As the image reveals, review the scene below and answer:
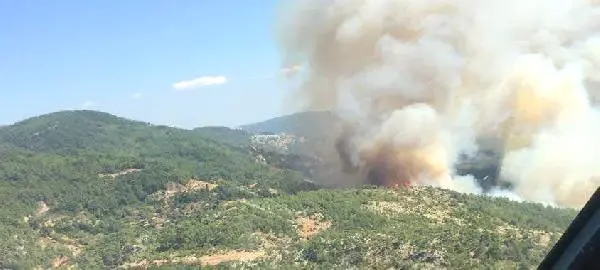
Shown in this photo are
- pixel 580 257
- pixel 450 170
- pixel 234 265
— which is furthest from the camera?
pixel 450 170

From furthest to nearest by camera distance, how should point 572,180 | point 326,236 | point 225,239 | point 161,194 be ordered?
point 161,194, point 572,180, point 225,239, point 326,236

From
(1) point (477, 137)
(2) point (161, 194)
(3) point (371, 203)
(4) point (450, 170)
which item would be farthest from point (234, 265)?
(2) point (161, 194)

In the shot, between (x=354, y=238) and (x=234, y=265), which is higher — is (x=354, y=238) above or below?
above

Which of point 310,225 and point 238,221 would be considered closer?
point 310,225

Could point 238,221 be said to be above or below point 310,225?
below

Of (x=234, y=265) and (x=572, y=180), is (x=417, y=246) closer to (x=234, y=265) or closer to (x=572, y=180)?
(x=234, y=265)

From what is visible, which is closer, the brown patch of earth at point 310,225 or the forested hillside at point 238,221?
the forested hillside at point 238,221

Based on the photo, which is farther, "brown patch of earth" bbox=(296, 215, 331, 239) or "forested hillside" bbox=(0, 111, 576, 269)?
"brown patch of earth" bbox=(296, 215, 331, 239)

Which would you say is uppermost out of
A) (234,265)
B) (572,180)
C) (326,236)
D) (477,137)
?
(477,137)
